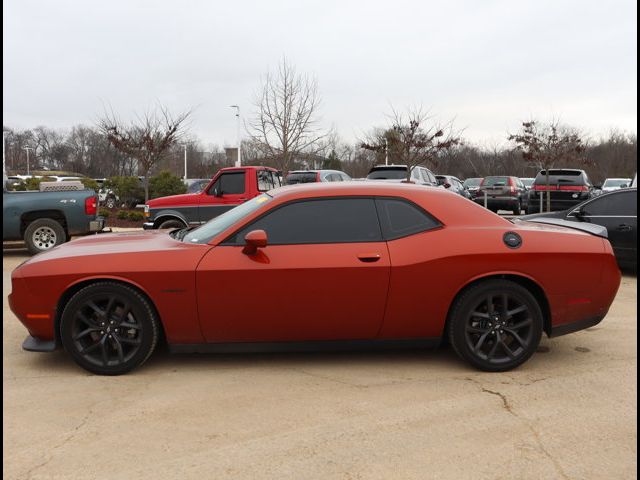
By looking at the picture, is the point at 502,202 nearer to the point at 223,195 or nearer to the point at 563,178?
the point at 563,178

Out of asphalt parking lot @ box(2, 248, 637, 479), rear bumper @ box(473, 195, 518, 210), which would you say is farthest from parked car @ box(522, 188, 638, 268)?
rear bumper @ box(473, 195, 518, 210)

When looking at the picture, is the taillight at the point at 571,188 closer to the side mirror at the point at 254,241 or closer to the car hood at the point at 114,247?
the car hood at the point at 114,247

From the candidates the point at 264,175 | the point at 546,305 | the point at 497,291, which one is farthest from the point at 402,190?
the point at 264,175

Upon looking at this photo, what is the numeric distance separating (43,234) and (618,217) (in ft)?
33.9

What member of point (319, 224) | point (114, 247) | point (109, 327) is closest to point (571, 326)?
point (319, 224)

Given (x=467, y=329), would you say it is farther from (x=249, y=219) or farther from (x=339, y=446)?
(x=249, y=219)

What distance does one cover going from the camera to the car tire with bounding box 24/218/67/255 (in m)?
10.7

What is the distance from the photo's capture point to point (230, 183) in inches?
432

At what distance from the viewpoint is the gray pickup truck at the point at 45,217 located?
10.7 meters

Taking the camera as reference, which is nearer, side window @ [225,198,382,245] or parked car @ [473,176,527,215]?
side window @ [225,198,382,245]

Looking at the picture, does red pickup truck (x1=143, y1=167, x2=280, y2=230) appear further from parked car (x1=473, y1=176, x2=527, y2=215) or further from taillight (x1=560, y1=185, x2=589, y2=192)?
parked car (x1=473, y1=176, x2=527, y2=215)

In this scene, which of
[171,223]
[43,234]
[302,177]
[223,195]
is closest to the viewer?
[43,234]

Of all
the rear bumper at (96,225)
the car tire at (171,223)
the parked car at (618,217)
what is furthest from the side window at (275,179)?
the parked car at (618,217)

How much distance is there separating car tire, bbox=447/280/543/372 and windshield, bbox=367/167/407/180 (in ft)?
36.3
